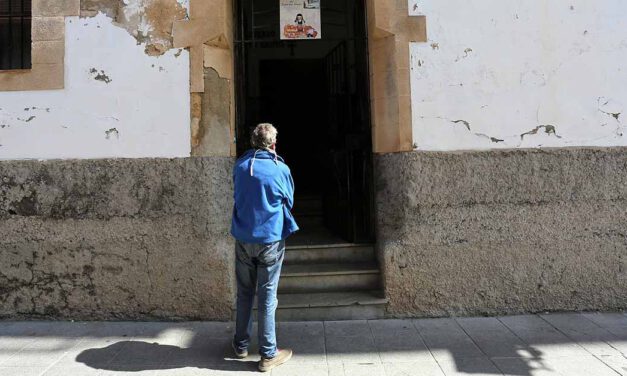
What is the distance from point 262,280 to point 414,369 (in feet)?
4.47

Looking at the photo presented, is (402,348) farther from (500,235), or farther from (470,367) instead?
(500,235)

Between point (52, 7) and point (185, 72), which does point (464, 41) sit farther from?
point (52, 7)

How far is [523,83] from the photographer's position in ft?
16.2

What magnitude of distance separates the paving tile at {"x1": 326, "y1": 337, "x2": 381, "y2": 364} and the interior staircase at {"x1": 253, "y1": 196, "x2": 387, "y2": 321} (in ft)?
1.73

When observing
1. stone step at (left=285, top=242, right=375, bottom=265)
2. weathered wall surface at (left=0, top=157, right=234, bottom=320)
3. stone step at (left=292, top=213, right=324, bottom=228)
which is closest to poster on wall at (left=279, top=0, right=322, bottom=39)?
weathered wall surface at (left=0, top=157, right=234, bottom=320)

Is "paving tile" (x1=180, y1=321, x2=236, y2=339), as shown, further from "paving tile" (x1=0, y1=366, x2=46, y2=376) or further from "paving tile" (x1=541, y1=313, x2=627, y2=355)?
"paving tile" (x1=541, y1=313, x2=627, y2=355)

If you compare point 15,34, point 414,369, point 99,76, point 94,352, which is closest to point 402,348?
point 414,369

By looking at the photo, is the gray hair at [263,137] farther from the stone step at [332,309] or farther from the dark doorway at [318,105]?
the stone step at [332,309]

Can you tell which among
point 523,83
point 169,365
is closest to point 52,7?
point 169,365

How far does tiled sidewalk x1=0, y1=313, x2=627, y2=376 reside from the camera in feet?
12.4

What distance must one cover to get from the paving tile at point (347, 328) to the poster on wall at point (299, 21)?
123 inches

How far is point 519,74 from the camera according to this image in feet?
16.2

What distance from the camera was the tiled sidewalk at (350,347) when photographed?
12.4 ft

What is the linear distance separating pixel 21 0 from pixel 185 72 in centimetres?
213
